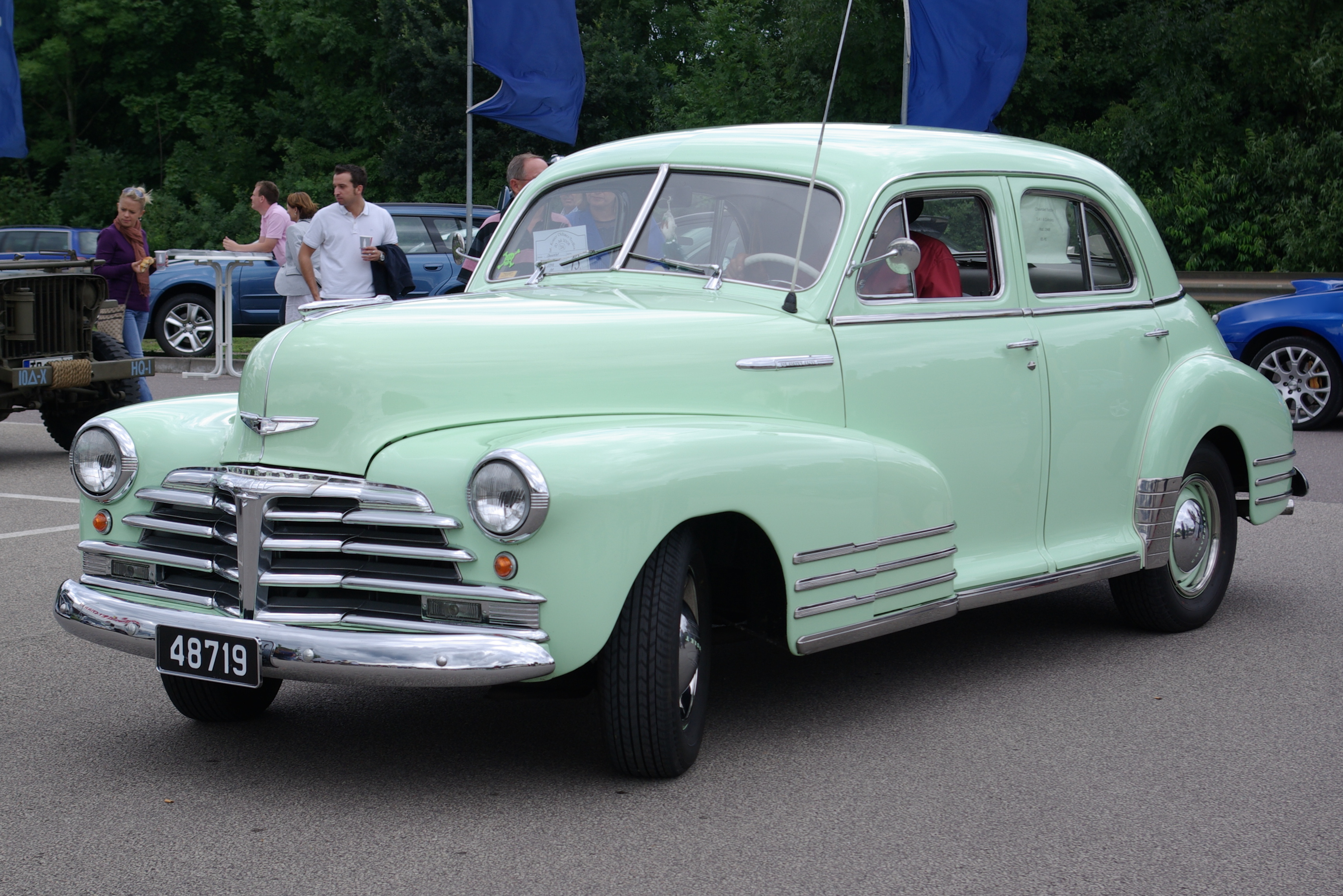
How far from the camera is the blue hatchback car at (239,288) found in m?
17.4

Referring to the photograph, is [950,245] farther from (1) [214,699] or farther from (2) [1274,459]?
(1) [214,699]

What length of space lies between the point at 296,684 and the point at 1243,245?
19.1m

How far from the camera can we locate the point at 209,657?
383cm

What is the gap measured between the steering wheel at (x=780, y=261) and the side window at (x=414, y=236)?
42.1 ft

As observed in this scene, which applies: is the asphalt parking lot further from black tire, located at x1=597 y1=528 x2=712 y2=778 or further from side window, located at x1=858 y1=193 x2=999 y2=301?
side window, located at x1=858 y1=193 x2=999 y2=301

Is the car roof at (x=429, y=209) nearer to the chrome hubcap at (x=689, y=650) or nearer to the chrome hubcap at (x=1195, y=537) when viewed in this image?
the chrome hubcap at (x=1195, y=537)

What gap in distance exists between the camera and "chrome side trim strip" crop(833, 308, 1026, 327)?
185 inches

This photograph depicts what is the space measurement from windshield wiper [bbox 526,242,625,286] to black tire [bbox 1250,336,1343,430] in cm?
864

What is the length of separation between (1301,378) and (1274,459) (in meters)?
6.75

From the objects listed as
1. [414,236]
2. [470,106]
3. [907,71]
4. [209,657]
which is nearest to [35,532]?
[209,657]

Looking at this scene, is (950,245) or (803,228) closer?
(803,228)

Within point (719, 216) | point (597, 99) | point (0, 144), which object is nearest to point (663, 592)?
point (719, 216)

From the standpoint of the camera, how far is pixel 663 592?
383cm

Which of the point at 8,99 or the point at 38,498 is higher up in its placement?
the point at 8,99
